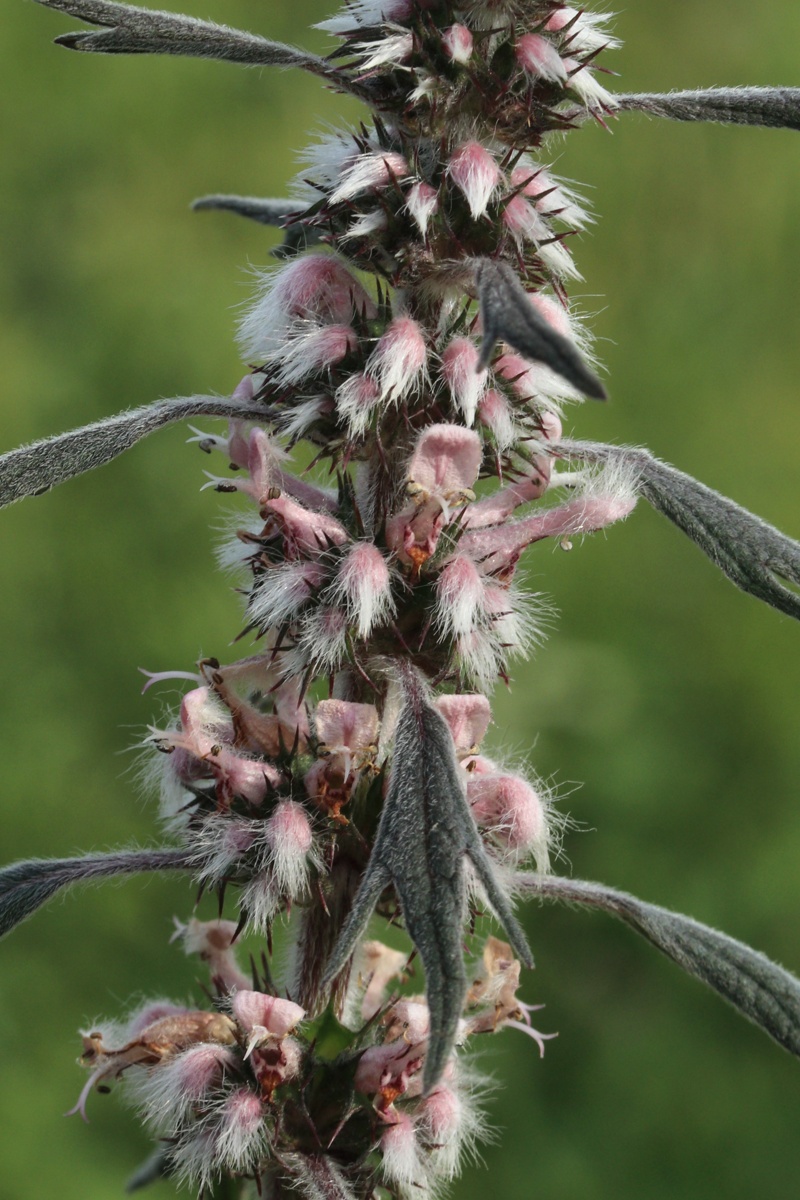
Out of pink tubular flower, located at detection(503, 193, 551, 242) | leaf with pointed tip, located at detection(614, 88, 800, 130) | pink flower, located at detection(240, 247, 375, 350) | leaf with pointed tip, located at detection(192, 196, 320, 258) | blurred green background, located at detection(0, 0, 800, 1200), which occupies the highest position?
leaf with pointed tip, located at detection(614, 88, 800, 130)

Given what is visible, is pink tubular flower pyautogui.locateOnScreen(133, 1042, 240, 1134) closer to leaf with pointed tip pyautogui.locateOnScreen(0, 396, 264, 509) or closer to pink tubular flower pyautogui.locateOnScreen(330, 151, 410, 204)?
leaf with pointed tip pyautogui.locateOnScreen(0, 396, 264, 509)

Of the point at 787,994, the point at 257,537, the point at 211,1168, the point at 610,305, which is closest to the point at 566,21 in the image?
the point at 257,537

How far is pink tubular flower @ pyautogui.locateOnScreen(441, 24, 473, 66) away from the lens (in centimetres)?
149

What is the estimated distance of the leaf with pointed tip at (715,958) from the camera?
68.4 inches

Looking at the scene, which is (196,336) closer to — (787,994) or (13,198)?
(13,198)

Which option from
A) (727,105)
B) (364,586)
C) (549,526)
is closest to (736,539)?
(549,526)

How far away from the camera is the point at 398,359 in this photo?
4.88 feet

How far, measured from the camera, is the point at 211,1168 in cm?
156

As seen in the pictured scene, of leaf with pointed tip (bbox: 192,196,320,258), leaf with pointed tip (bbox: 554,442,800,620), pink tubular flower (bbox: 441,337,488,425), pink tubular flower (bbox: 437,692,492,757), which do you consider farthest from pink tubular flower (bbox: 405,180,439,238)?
pink tubular flower (bbox: 437,692,492,757)

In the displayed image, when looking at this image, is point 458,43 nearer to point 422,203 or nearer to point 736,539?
point 422,203

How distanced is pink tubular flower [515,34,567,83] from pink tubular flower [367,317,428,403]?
32 cm

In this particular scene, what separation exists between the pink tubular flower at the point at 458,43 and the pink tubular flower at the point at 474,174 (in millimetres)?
93

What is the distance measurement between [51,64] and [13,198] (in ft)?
2.60

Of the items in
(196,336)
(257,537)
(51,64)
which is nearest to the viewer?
(257,537)
